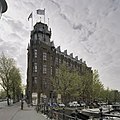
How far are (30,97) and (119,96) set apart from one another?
8137cm

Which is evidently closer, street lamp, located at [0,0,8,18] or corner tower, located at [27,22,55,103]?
street lamp, located at [0,0,8,18]

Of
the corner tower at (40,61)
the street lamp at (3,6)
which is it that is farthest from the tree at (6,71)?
the street lamp at (3,6)

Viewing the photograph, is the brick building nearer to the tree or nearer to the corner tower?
the corner tower

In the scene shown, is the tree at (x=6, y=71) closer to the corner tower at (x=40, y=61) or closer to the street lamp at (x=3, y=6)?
the corner tower at (x=40, y=61)

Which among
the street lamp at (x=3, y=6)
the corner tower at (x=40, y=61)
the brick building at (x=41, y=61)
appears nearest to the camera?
the street lamp at (x=3, y=6)

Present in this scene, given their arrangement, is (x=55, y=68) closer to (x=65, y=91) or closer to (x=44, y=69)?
(x=44, y=69)

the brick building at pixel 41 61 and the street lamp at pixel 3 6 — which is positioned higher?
the brick building at pixel 41 61

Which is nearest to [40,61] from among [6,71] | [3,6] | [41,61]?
[41,61]

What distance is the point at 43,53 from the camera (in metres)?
85.6

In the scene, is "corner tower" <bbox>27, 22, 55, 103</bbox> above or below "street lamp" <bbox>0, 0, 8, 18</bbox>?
above

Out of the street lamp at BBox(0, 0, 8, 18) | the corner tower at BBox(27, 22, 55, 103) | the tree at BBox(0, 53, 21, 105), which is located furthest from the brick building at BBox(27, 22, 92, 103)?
the street lamp at BBox(0, 0, 8, 18)

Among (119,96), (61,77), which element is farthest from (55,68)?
(119,96)

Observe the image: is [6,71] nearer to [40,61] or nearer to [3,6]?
[40,61]

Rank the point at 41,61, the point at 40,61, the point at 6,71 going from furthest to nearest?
1. the point at 41,61
2. the point at 40,61
3. the point at 6,71
